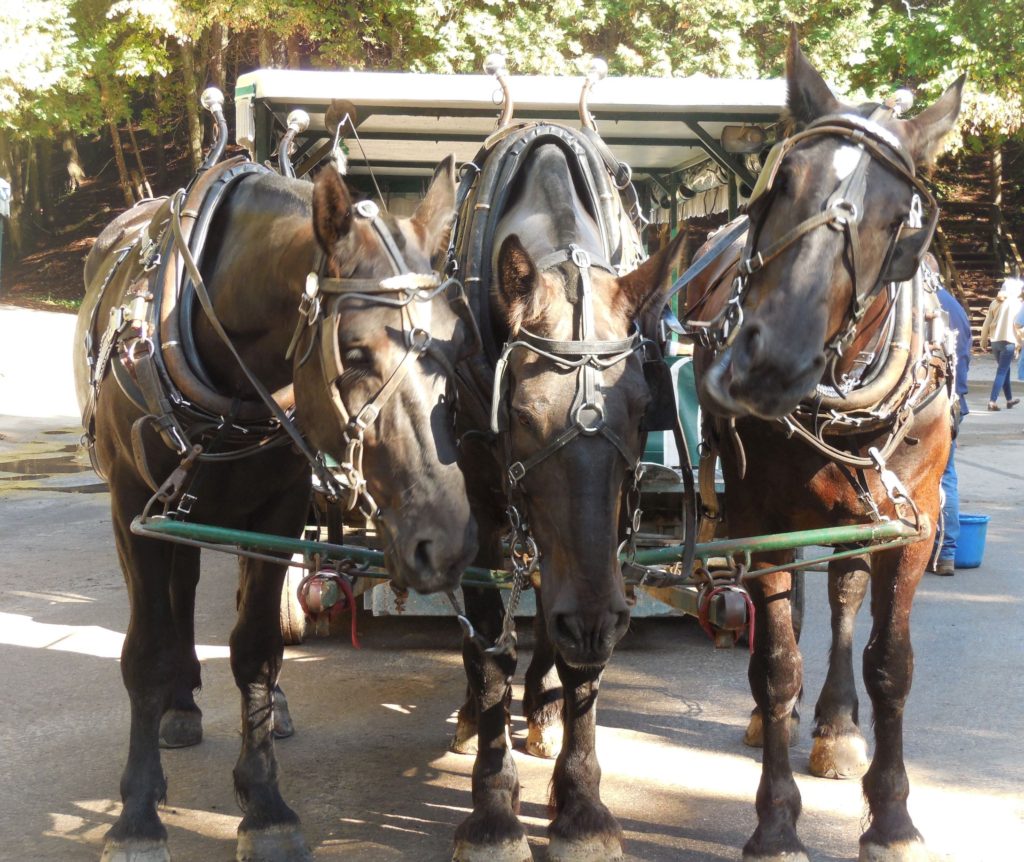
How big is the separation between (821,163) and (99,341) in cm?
263

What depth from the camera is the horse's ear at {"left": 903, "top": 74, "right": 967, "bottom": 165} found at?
3297 millimetres

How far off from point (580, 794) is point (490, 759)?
11.9 inches

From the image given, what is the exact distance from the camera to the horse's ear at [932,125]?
10.8ft

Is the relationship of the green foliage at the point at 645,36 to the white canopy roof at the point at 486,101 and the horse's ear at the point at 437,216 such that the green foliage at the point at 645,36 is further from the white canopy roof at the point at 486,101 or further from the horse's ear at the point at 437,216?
the horse's ear at the point at 437,216

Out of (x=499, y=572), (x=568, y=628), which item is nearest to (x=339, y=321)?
(x=568, y=628)

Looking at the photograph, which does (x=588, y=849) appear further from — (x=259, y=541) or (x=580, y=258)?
(x=580, y=258)

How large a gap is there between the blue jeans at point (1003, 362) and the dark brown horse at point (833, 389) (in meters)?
13.4

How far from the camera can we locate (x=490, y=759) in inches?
149

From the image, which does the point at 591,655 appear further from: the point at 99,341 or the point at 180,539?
the point at 99,341

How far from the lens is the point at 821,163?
3.10 meters

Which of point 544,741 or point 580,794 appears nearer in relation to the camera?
point 580,794

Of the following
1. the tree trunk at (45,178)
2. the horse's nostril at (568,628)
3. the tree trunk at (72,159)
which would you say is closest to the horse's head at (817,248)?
the horse's nostril at (568,628)

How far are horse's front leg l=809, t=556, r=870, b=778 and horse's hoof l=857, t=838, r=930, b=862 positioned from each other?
0.86 meters

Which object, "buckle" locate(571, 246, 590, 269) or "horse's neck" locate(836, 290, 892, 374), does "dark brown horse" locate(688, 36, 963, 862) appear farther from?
"buckle" locate(571, 246, 590, 269)
